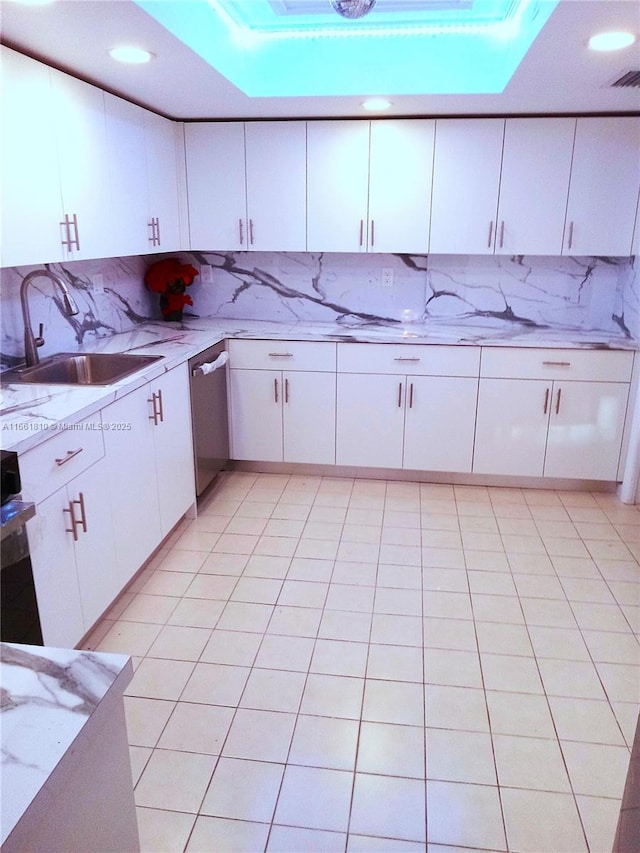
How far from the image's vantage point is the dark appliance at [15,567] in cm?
155

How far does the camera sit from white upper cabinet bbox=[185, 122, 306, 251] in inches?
140

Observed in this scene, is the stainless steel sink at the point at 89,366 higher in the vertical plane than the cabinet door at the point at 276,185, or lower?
lower

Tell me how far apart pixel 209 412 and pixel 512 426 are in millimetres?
1764

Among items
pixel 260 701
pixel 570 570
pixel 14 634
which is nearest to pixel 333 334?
pixel 570 570

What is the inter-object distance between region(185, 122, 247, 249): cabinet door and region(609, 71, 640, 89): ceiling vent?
1.99 meters

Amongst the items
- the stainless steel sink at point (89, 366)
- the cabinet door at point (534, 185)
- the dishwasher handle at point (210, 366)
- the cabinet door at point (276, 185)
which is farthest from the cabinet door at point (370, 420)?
the stainless steel sink at point (89, 366)

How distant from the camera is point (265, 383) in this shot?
3703 mm

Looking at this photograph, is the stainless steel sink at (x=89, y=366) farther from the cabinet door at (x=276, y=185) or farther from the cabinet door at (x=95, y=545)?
the cabinet door at (x=276, y=185)

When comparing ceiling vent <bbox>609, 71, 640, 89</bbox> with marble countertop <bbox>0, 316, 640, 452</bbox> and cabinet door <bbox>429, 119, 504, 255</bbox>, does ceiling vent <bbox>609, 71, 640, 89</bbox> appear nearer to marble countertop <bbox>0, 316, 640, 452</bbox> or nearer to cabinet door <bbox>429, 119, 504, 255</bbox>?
cabinet door <bbox>429, 119, 504, 255</bbox>

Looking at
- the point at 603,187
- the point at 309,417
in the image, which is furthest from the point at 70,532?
the point at 603,187

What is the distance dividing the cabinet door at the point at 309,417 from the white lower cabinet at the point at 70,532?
5.22 ft

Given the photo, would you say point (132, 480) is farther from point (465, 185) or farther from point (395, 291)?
point (465, 185)

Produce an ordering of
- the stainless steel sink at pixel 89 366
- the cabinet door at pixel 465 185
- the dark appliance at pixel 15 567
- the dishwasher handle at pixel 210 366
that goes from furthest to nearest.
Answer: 1. the cabinet door at pixel 465 185
2. the dishwasher handle at pixel 210 366
3. the stainless steel sink at pixel 89 366
4. the dark appliance at pixel 15 567

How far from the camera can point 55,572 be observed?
77.7 inches
